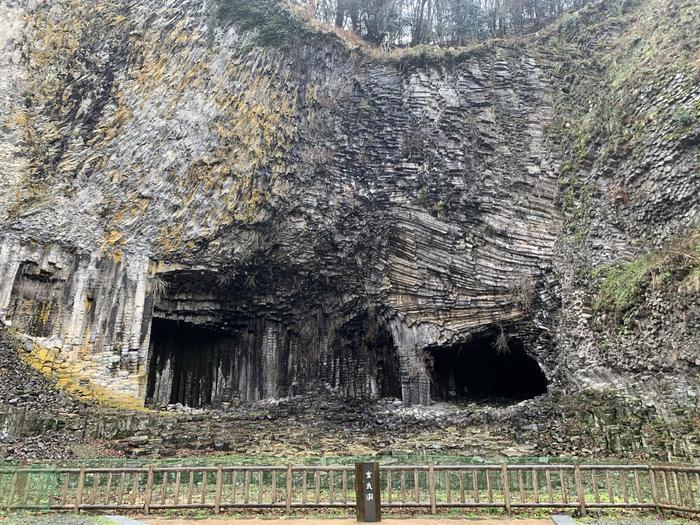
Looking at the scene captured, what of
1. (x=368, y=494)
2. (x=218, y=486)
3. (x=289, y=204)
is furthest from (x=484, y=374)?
(x=218, y=486)

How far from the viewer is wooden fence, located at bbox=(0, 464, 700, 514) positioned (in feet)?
25.5

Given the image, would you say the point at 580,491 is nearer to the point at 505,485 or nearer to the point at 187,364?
the point at 505,485

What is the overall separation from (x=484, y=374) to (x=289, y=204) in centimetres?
896

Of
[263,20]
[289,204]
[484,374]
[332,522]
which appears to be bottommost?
[332,522]

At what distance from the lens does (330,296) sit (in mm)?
19375

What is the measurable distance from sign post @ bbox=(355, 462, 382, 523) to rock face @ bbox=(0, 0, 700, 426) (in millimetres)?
8955

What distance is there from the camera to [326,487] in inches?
316

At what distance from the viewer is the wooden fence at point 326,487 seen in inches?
307

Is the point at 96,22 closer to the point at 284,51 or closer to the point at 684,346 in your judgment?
the point at 284,51

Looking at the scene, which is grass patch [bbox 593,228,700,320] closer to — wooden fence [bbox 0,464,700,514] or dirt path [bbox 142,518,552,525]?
wooden fence [bbox 0,464,700,514]

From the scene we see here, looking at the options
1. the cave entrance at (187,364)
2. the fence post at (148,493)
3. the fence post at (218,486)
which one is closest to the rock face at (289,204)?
the cave entrance at (187,364)

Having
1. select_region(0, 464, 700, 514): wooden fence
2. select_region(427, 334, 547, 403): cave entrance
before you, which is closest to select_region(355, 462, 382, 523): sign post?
select_region(0, 464, 700, 514): wooden fence

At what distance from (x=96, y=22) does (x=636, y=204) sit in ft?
59.3

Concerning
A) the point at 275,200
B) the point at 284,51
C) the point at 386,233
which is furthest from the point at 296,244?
the point at 284,51
